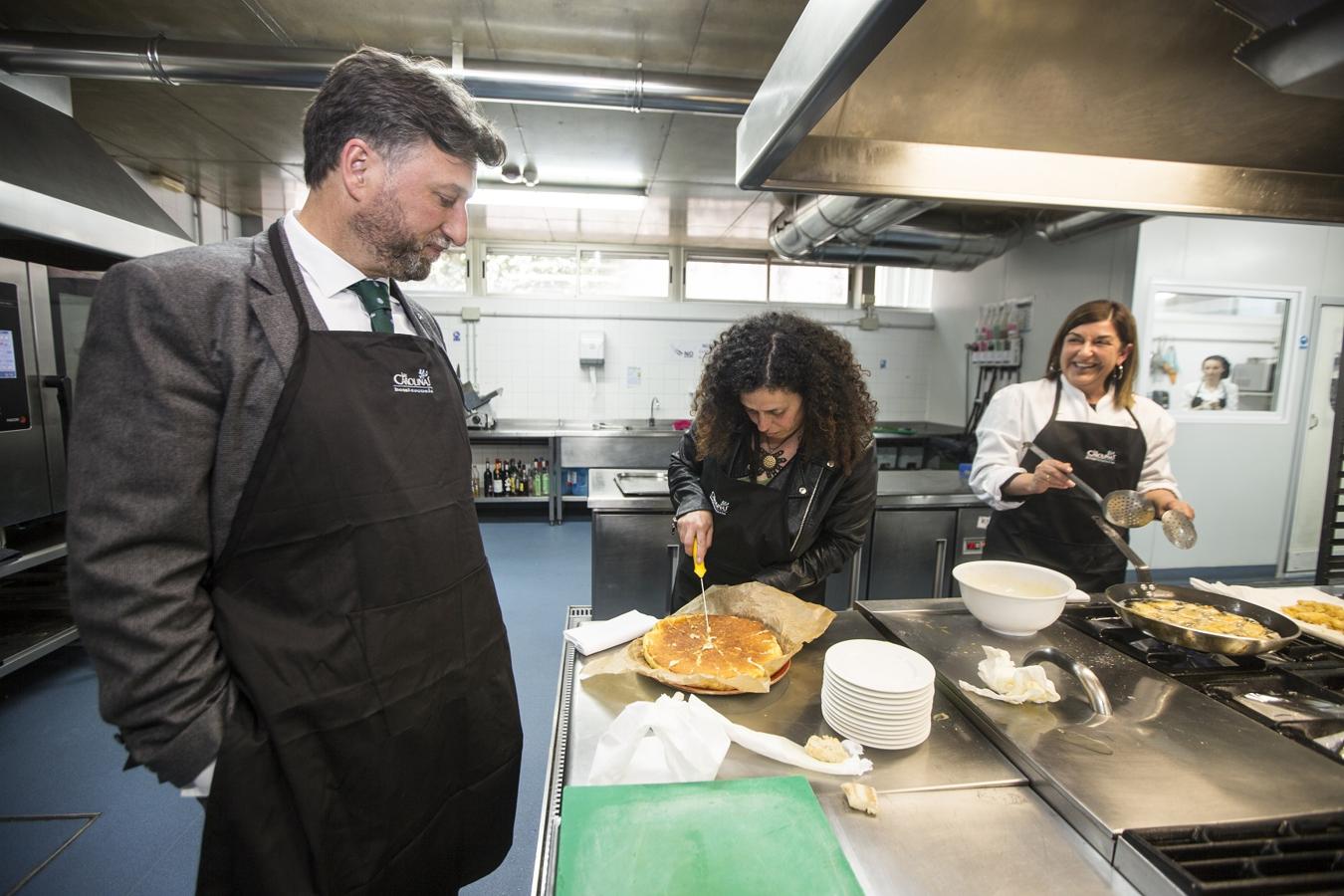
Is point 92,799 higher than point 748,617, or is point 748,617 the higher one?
point 748,617

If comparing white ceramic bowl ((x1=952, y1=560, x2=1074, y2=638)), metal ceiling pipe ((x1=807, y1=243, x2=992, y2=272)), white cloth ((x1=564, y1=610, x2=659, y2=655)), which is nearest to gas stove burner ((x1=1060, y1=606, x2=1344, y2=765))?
white ceramic bowl ((x1=952, y1=560, x2=1074, y2=638))

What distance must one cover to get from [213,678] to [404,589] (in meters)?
0.26

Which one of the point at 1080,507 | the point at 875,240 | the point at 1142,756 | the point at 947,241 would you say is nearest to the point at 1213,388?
the point at 947,241

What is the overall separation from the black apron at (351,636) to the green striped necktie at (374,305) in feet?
0.18

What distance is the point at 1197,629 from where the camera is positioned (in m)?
1.15

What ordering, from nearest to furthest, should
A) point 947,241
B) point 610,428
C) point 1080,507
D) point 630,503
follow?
point 1080,507
point 630,503
point 947,241
point 610,428

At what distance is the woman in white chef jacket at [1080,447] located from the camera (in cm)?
202

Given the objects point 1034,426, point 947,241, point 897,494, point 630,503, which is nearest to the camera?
point 1034,426

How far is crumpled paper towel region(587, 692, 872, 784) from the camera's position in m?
0.86

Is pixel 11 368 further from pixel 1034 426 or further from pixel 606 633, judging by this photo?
pixel 1034 426

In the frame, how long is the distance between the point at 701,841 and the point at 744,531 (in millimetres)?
1022

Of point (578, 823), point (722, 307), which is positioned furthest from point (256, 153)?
point (578, 823)

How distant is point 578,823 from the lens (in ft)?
2.46

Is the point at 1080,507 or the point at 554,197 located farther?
the point at 554,197
